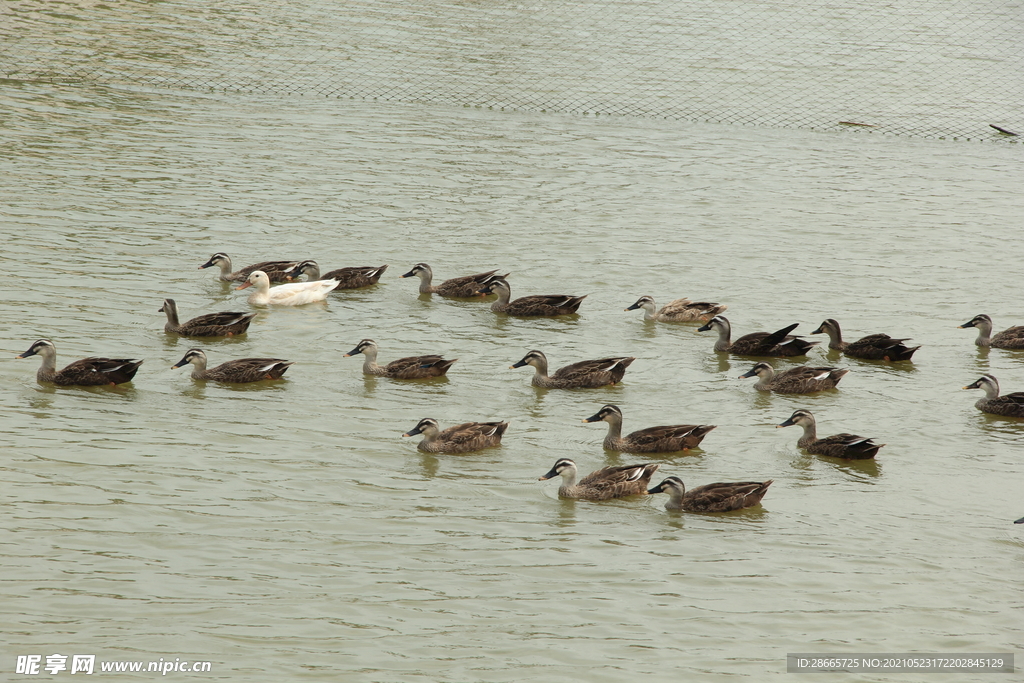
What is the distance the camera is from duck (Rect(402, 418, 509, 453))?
44.4ft

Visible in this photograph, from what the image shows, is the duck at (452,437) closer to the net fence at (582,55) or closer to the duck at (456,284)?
the duck at (456,284)

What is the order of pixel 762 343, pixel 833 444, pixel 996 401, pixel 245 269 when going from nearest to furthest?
pixel 833 444
pixel 996 401
pixel 762 343
pixel 245 269

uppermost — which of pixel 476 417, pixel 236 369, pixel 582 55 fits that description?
pixel 582 55

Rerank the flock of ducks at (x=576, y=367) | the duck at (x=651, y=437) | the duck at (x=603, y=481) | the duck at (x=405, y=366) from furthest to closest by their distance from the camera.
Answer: the duck at (x=405, y=366) → the duck at (x=651, y=437) → the flock of ducks at (x=576, y=367) → the duck at (x=603, y=481)

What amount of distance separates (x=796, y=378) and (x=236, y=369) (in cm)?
762

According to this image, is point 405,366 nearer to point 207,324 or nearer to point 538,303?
Result: point 207,324

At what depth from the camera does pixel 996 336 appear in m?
18.7

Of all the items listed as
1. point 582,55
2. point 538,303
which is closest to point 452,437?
point 538,303

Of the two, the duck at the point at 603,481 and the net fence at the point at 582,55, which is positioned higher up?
the net fence at the point at 582,55

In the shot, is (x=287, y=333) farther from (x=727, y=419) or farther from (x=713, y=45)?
(x=713, y=45)

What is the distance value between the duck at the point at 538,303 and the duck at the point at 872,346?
3.82 meters

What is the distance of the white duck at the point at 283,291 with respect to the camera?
19.0m

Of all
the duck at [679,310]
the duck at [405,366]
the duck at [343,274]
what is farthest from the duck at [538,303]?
the duck at [405,366]

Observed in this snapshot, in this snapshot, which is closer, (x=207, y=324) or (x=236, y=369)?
(x=236, y=369)
